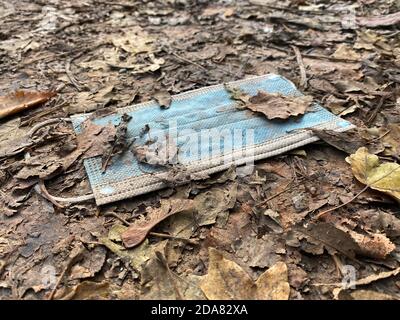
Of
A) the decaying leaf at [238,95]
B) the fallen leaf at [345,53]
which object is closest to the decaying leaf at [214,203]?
the decaying leaf at [238,95]

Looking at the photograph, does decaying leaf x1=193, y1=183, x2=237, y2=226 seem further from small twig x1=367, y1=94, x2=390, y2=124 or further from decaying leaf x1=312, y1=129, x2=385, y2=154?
small twig x1=367, y1=94, x2=390, y2=124

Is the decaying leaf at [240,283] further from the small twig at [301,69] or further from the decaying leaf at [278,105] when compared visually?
the small twig at [301,69]

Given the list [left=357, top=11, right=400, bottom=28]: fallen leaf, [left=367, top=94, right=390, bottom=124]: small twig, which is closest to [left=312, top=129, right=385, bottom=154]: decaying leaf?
[left=367, top=94, right=390, bottom=124]: small twig

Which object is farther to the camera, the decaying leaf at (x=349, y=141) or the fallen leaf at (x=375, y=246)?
the decaying leaf at (x=349, y=141)

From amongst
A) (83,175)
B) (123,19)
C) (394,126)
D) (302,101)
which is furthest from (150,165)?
(123,19)

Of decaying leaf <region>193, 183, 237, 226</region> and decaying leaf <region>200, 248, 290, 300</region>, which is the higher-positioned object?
decaying leaf <region>200, 248, 290, 300</region>

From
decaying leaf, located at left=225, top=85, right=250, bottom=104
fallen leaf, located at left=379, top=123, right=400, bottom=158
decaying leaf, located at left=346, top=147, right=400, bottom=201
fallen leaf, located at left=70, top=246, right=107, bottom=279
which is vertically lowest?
fallen leaf, located at left=70, top=246, right=107, bottom=279

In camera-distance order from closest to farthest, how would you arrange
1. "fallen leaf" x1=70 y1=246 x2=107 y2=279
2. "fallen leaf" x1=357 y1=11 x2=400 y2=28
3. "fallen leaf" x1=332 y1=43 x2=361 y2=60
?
"fallen leaf" x1=70 y1=246 x2=107 y2=279, "fallen leaf" x1=332 y1=43 x2=361 y2=60, "fallen leaf" x1=357 y1=11 x2=400 y2=28
